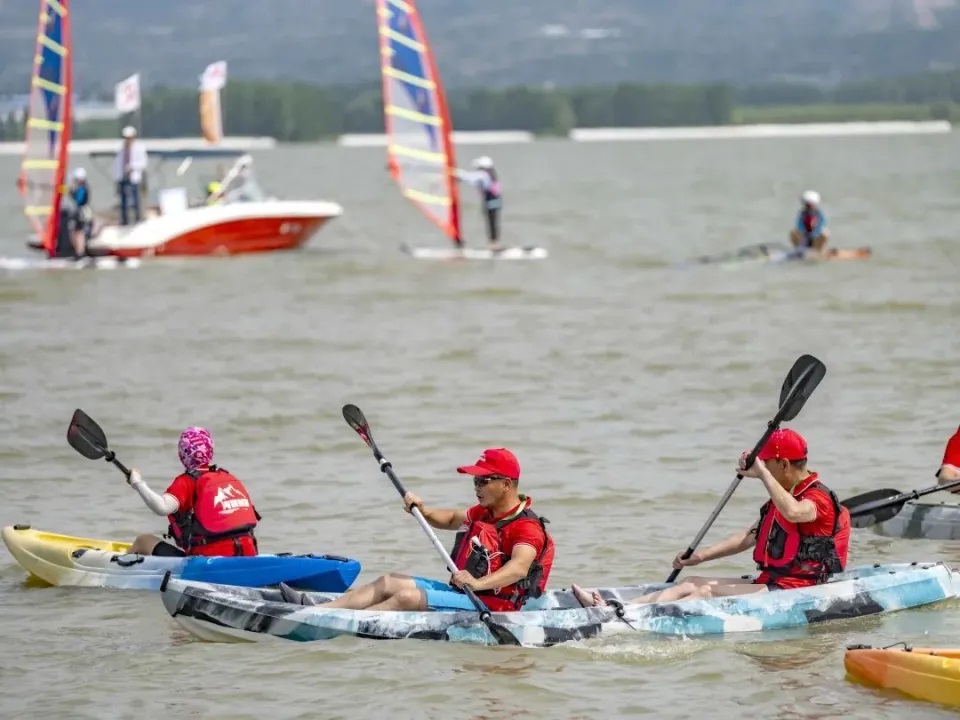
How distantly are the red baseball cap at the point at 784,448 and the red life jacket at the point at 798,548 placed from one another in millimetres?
197

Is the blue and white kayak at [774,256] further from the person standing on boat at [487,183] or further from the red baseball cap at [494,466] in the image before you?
the red baseball cap at [494,466]

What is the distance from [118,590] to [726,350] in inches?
490

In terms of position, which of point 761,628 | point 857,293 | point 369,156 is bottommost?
point 761,628

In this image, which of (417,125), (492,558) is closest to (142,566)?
(492,558)

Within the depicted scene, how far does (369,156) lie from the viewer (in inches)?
4791

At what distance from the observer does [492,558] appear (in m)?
10.4

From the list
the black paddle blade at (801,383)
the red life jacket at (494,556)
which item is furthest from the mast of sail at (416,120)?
the red life jacket at (494,556)

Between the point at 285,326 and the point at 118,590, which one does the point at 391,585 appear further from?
the point at 285,326

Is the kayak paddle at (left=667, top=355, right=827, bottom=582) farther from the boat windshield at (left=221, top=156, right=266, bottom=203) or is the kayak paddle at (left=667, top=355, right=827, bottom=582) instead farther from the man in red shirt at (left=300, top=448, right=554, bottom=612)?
the boat windshield at (left=221, top=156, right=266, bottom=203)

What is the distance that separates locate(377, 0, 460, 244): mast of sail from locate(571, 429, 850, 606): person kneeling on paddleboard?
70.7 feet

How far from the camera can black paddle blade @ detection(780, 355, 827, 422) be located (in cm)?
1151

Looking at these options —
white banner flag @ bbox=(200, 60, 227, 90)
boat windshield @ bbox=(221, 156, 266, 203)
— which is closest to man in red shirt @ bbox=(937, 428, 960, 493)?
boat windshield @ bbox=(221, 156, 266, 203)

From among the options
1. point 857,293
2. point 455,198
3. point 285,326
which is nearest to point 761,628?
point 285,326

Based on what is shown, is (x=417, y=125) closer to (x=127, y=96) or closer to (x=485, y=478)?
(x=127, y=96)
